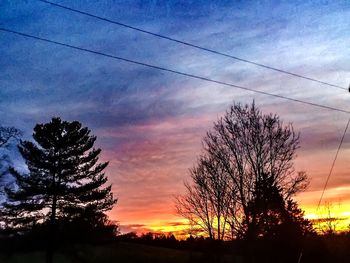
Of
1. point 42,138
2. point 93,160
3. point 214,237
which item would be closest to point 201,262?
point 214,237

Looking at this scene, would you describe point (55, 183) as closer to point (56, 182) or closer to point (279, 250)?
point (56, 182)

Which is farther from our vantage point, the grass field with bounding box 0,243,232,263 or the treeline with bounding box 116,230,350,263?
the grass field with bounding box 0,243,232,263

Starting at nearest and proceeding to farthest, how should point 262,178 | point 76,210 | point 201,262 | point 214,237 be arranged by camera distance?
1. point 262,178
2. point 214,237
3. point 201,262
4. point 76,210

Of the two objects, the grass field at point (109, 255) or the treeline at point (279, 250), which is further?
the grass field at point (109, 255)

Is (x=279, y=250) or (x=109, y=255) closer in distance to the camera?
(x=279, y=250)

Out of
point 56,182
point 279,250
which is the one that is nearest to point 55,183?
point 56,182

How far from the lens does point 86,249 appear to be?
4784 centimetres

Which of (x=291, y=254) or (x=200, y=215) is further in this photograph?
(x=200, y=215)

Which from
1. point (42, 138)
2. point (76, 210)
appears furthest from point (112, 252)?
point (42, 138)

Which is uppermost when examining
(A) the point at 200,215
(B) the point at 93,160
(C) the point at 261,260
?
(B) the point at 93,160

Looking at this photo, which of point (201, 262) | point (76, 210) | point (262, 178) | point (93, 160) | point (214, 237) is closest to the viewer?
point (262, 178)

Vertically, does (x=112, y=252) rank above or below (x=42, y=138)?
below

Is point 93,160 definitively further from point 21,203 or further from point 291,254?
point 291,254

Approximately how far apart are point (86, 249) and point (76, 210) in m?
4.56
